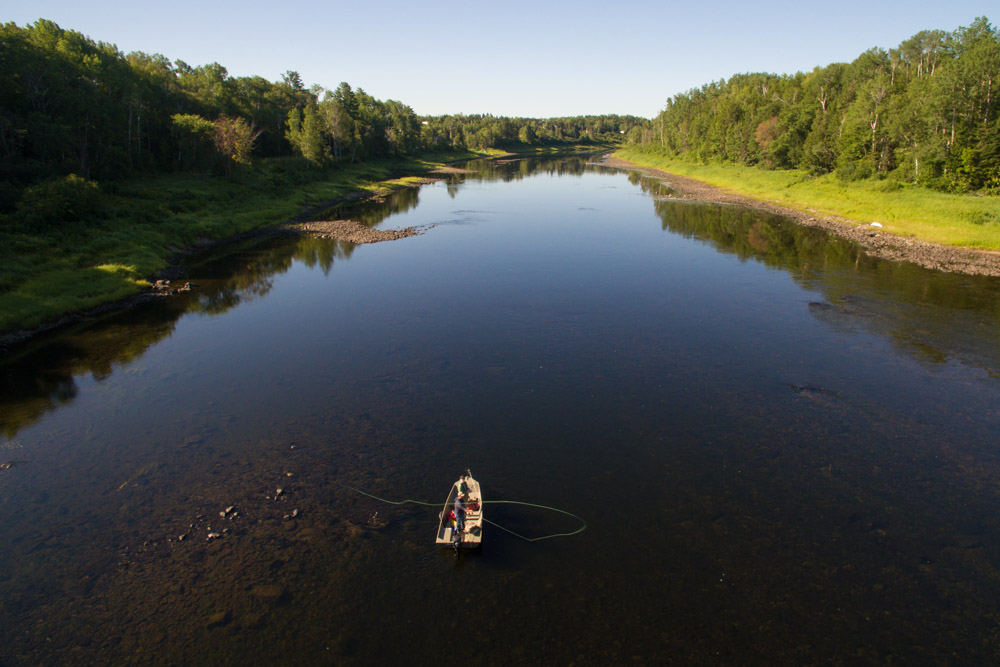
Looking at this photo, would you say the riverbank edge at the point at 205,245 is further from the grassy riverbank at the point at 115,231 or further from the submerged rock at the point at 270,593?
the submerged rock at the point at 270,593

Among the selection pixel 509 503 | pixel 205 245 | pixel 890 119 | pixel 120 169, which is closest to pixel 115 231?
pixel 205 245

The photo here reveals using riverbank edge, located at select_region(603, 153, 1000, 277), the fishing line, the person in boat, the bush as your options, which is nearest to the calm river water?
the fishing line

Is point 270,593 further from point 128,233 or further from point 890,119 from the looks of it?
point 890,119

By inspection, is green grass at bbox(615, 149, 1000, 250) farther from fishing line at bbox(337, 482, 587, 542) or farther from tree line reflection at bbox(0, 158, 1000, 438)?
fishing line at bbox(337, 482, 587, 542)

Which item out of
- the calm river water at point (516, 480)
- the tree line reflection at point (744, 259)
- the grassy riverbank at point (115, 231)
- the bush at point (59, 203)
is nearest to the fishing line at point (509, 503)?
the calm river water at point (516, 480)

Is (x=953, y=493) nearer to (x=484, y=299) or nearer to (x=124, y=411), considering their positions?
(x=484, y=299)

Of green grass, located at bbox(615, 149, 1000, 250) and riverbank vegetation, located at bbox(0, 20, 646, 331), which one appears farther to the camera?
green grass, located at bbox(615, 149, 1000, 250)
